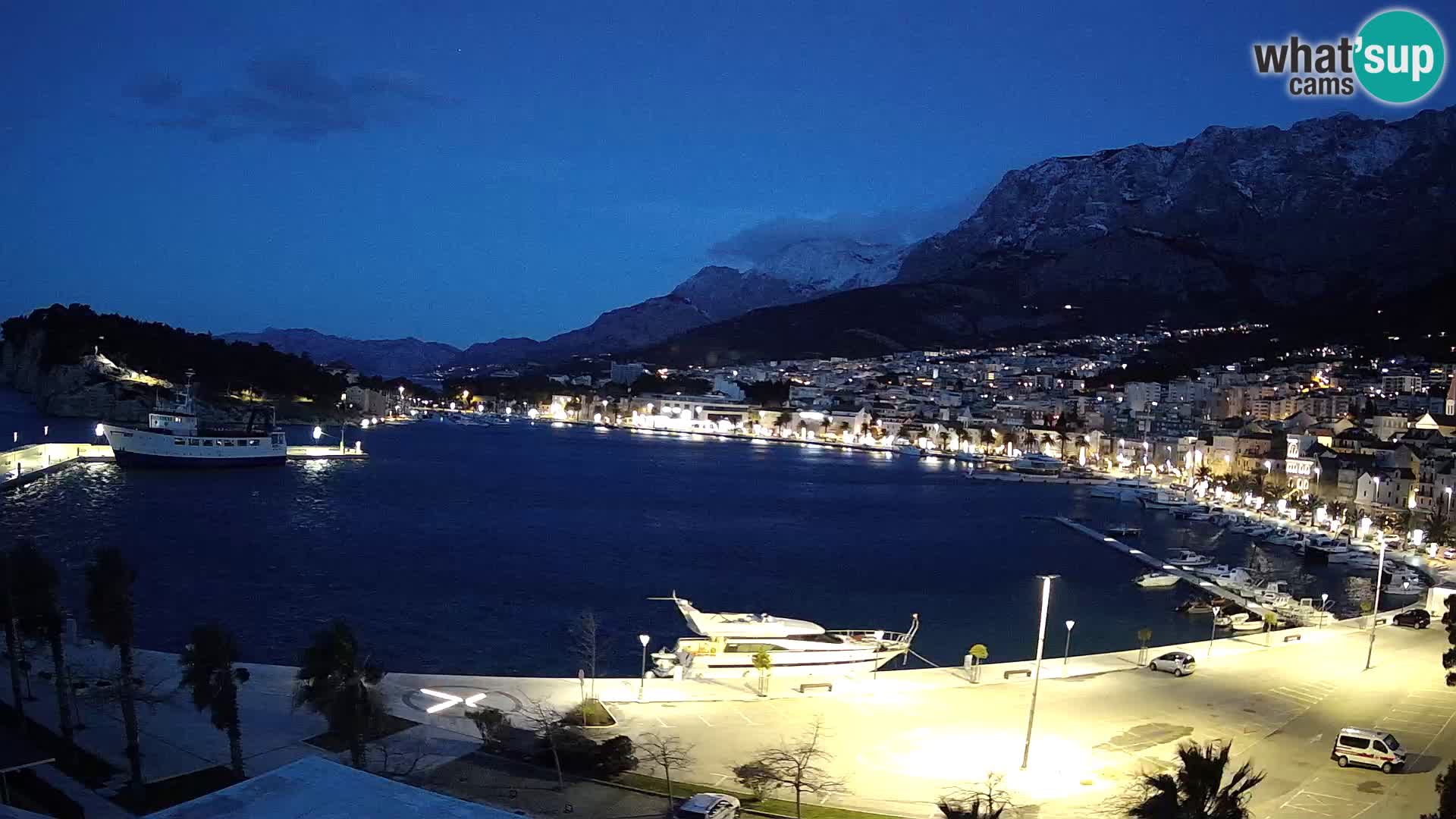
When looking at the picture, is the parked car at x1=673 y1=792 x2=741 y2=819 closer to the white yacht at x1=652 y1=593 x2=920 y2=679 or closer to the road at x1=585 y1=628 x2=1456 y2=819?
the road at x1=585 y1=628 x2=1456 y2=819

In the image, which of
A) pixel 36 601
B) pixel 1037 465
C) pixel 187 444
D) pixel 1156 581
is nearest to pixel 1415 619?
pixel 1156 581

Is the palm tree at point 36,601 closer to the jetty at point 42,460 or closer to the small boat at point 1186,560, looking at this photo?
the jetty at point 42,460

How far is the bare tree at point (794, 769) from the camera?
31.6 ft

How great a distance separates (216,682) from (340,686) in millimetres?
1224

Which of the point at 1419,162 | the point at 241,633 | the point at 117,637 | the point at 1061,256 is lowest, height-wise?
the point at 241,633

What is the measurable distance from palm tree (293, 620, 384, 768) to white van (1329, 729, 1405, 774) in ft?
30.4

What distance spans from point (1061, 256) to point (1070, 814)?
159m

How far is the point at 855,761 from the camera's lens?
10.5 meters

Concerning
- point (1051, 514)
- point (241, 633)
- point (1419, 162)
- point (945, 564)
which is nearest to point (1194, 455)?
point (1051, 514)

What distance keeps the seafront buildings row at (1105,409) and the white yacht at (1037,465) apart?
15.7ft

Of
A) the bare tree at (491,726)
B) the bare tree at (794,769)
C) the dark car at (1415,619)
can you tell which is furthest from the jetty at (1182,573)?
the bare tree at (491,726)

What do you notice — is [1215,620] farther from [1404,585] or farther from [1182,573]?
[1404,585]

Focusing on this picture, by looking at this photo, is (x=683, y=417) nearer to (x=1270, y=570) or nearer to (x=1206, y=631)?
(x=1270, y=570)

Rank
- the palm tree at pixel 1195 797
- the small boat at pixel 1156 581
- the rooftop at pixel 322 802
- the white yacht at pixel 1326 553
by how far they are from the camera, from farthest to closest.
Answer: the white yacht at pixel 1326 553, the small boat at pixel 1156 581, the palm tree at pixel 1195 797, the rooftop at pixel 322 802
